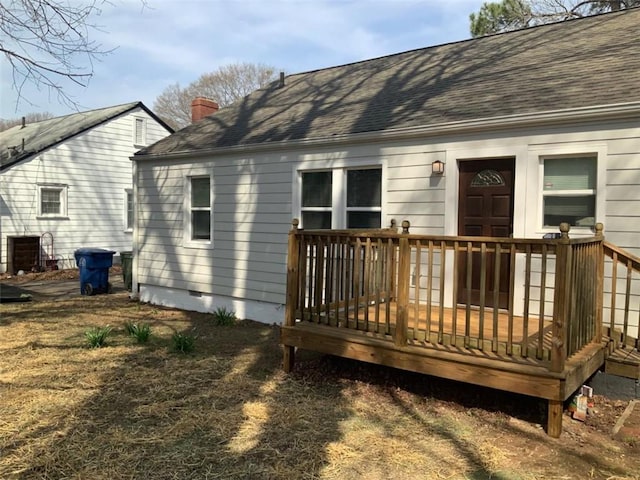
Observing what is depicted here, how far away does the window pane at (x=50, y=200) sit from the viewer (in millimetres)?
16156

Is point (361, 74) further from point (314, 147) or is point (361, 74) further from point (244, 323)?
point (244, 323)

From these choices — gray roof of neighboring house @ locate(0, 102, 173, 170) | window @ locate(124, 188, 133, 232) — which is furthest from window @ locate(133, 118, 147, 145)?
window @ locate(124, 188, 133, 232)

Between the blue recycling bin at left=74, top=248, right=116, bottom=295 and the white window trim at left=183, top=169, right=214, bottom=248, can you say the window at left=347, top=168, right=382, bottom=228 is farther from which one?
the blue recycling bin at left=74, top=248, right=116, bottom=295

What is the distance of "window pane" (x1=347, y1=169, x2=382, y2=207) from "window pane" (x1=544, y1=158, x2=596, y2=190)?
2.29 m

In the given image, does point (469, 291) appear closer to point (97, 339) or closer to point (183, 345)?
point (183, 345)

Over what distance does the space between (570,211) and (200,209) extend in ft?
21.3

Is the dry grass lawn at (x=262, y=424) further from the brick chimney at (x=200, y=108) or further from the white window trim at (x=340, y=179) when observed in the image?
the brick chimney at (x=200, y=108)

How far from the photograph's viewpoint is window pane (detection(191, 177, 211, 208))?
31.6ft

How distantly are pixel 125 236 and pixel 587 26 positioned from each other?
1525cm

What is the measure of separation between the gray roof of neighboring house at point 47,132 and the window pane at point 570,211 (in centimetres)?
1529

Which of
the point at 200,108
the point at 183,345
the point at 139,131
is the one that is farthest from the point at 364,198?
the point at 139,131

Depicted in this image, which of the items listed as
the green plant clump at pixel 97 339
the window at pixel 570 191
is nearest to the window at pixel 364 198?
the window at pixel 570 191

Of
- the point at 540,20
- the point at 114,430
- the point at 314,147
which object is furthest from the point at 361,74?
the point at 540,20

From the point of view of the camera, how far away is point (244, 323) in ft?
28.1
